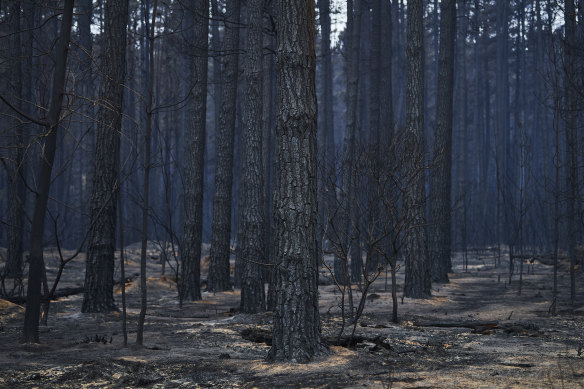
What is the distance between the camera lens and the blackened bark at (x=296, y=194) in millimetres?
5598

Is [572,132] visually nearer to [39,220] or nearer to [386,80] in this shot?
[39,220]

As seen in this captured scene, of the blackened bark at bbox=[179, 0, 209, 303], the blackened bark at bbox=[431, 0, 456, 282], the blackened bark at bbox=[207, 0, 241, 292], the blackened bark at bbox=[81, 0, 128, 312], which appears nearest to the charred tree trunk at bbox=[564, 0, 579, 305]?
the blackened bark at bbox=[431, 0, 456, 282]

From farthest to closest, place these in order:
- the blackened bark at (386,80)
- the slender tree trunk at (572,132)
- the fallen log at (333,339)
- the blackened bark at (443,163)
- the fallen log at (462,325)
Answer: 1. the blackened bark at (386,80)
2. the blackened bark at (443,163)
3. the slender tree trunk at (572,132)
4. the fallen log at (462,325)
5. the fallen log at (333,339)

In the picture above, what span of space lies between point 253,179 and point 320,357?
4.98 m

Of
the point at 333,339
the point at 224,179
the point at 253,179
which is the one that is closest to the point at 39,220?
the point at 333,339

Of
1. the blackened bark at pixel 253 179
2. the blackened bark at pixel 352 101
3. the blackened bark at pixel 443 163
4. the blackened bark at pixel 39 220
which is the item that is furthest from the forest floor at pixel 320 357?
the blackened bark at pixel 352 101

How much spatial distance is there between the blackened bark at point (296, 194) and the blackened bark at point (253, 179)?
3907 mm

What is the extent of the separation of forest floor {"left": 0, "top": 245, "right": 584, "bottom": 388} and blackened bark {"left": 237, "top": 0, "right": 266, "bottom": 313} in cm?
64

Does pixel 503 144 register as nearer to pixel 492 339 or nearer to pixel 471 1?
pixel 471 1

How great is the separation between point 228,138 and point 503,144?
27.7 metres

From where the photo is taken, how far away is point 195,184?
12695 millimetres

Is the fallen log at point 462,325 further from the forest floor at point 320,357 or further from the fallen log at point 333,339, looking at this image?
the fallen log at point 333,339

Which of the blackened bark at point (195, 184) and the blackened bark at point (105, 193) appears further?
the blackened bark at point (195, 184)

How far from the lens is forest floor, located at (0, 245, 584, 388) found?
4.75 meters
